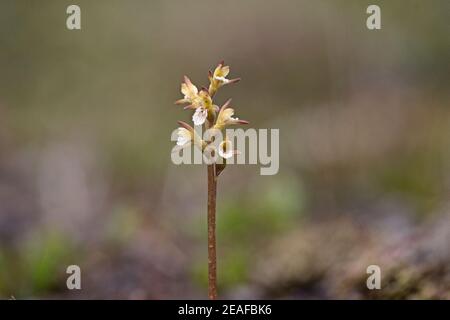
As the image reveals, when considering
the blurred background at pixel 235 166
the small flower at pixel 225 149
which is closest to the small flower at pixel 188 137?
the small flower at pixel 225 149

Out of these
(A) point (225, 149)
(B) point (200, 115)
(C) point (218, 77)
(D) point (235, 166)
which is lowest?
(D) point (235, 166)

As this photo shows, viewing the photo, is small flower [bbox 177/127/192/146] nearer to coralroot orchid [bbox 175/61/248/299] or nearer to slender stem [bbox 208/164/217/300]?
coralroot orchid [bbox 175/61/248/299]

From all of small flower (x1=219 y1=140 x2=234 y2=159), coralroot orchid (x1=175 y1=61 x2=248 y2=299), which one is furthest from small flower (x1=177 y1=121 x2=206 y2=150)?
small flower (x1=219 y1=140 x2=234 y2=159)

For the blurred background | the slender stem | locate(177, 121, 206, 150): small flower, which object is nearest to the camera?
the slender stem

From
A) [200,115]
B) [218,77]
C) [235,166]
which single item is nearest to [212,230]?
[200,115]

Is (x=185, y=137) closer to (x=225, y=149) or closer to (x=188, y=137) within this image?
(x=188, y=137)
